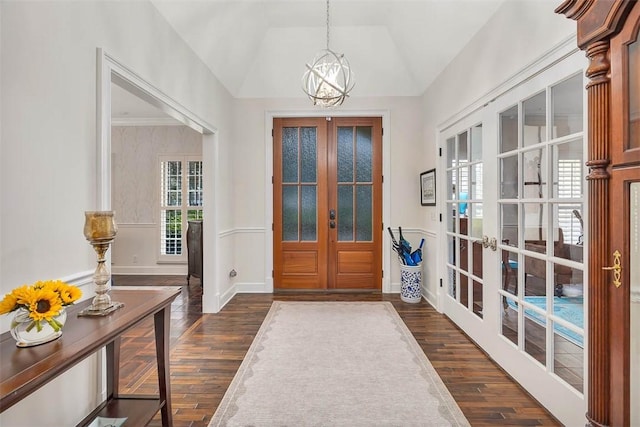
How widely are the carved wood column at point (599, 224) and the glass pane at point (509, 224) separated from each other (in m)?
1.20

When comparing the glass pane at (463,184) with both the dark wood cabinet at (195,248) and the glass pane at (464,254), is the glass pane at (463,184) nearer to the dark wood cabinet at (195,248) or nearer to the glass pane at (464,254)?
the glass pane at (464,254)

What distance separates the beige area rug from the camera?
6.40 ft

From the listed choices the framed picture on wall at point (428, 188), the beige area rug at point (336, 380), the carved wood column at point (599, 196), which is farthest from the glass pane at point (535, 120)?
the beige area rug at point (336, 380)

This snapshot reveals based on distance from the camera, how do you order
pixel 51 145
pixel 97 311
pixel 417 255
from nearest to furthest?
1. pixel 97 311
2. pixel 51 145
3. pixel 417 255

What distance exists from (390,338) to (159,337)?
6.71 ft

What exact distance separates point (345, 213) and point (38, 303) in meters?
3.89

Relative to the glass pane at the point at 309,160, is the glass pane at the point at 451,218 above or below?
below

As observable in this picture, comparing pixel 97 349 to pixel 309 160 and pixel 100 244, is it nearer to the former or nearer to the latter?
pixel 100 244

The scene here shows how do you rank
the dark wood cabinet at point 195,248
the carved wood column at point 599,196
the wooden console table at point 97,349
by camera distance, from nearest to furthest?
the wooden console table at point 97,349
the carved wood column at point 599,196
the dark wood cabinet at point 195,248

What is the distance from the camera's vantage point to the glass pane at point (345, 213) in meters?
4.77

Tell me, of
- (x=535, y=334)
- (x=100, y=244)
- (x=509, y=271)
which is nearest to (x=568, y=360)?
(x=535, y=334)

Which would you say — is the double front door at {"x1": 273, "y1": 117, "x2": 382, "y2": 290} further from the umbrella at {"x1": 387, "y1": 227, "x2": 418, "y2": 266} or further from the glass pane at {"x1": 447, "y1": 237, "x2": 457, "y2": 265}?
the glass pane at {"x1": 447, "y1": 237, "x2": 457, "y2": 265}

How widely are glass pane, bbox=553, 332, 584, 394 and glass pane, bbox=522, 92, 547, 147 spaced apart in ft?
4.03

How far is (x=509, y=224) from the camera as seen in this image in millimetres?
2504
